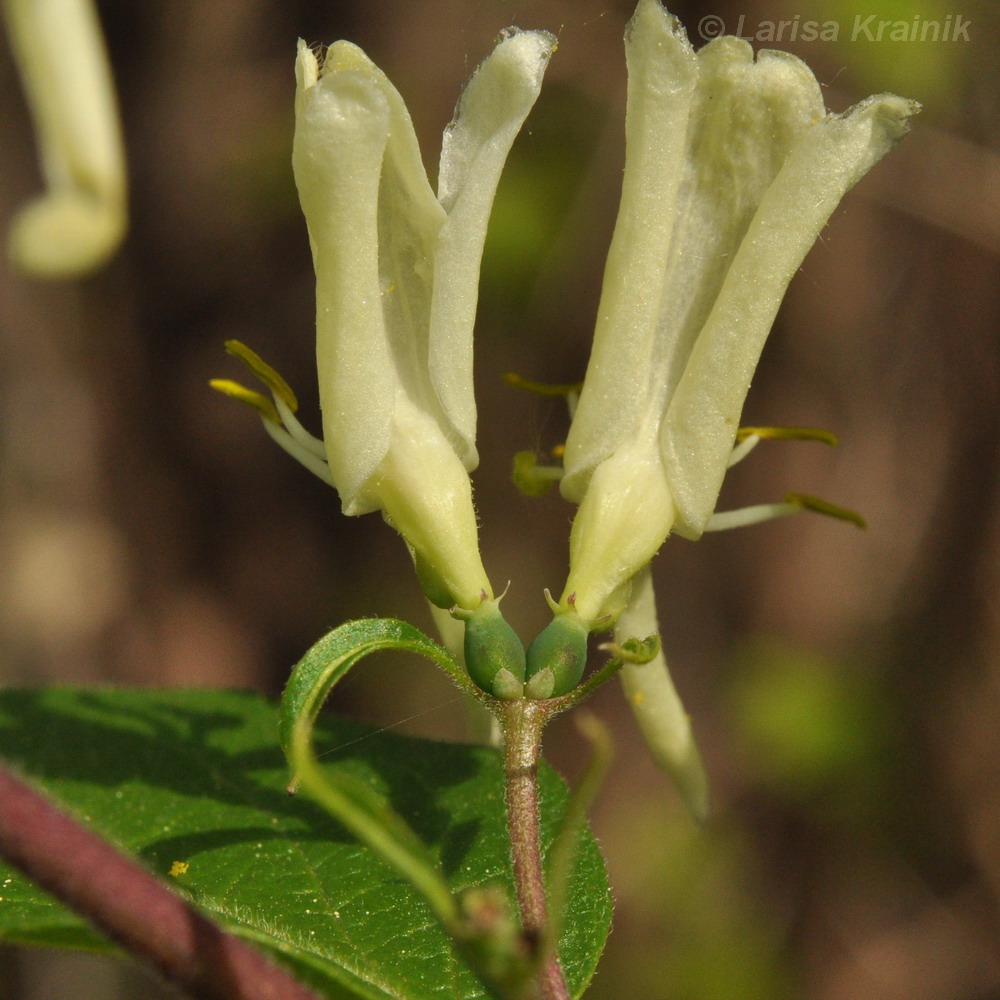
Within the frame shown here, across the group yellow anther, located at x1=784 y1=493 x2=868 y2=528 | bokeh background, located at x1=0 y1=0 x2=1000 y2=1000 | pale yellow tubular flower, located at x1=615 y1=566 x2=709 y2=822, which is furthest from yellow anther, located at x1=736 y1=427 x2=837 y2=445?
bokeh background, located at x1=0 y1=0 x2=1000 y2=1000

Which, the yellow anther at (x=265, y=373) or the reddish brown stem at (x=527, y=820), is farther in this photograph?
the yellow anther at (x=265, y=373)

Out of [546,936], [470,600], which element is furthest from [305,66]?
[546,936]

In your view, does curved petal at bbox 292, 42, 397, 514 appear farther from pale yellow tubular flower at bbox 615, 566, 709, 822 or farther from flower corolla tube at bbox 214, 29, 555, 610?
pale yellow tubular flower at bbox 615, 566, 709, 822

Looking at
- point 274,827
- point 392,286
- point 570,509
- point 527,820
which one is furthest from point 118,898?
point 570,509

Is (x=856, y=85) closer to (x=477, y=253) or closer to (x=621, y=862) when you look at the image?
(x=621, y=862)

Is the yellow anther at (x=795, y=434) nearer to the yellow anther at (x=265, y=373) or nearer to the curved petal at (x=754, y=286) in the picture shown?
the curved petal at (x=754, y=286)


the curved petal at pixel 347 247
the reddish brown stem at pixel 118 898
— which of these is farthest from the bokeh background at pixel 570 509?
the reddish brown stem at pixel 118 898

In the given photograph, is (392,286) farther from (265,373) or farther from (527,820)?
(527,820)
